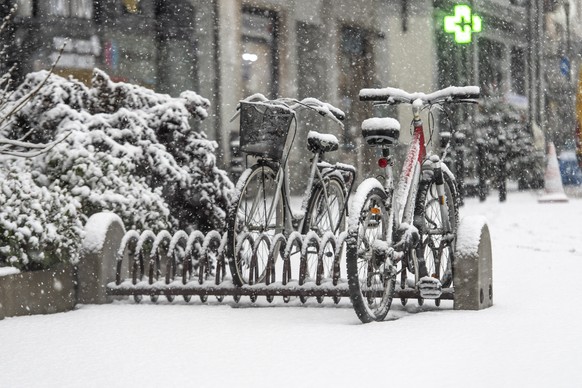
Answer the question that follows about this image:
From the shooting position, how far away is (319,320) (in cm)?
588

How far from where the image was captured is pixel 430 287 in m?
5.79

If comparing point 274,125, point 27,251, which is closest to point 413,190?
point 274,125

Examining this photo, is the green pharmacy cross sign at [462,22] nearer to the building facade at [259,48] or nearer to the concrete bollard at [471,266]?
the building facade at [259,48]

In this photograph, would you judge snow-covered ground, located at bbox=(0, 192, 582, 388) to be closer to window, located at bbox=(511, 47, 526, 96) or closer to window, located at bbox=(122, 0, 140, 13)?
window, located at bbox=(122, 0, 140, 13)

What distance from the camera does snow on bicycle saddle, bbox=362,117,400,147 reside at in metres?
5.81

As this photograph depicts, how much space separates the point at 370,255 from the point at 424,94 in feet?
3.79

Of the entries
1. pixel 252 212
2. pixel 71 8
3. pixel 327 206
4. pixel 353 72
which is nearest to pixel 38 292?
pixel 252 212

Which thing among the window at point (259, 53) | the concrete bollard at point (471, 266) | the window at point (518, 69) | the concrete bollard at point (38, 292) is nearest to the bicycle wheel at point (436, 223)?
the concrete bollard at point (471, 266)

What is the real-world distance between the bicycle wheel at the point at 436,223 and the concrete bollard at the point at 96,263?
6.90 feet

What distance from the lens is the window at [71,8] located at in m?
15.1

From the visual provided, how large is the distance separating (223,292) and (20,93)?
2840 mm

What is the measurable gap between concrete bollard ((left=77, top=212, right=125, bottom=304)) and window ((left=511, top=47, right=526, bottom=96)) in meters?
25.1

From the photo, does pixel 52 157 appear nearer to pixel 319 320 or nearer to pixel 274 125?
pixel 274 125

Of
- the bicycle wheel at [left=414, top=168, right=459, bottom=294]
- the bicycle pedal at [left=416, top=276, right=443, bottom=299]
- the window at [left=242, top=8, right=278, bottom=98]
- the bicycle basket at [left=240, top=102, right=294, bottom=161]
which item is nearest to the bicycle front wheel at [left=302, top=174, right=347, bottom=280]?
the bicycle basket at [left=240, top=102, right=294, bottom=161]
